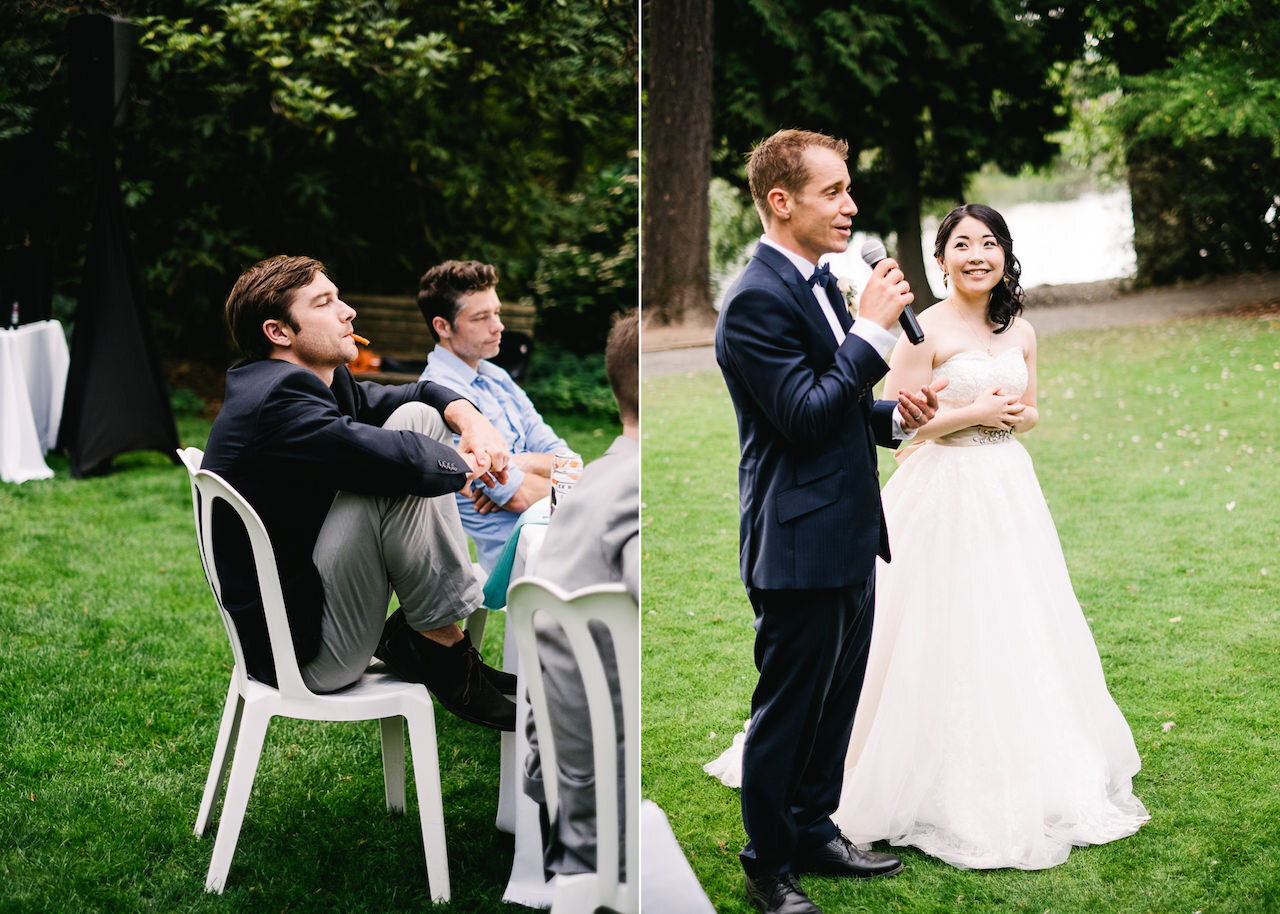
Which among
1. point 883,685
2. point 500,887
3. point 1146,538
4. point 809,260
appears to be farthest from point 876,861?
point 1146,538

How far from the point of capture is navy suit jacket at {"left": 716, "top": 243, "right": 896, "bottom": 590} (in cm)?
218

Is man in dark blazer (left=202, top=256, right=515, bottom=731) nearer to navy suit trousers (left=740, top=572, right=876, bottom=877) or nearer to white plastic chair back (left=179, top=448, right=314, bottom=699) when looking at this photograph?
white plastic chair back (left=179, top=448, right=314, bottom=699)

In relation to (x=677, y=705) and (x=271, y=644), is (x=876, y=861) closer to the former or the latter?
(x=677, y=705)

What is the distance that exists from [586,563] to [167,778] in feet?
6.64

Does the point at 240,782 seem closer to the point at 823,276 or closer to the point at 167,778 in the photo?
the point at 167,778

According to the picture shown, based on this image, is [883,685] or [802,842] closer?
[802,842]

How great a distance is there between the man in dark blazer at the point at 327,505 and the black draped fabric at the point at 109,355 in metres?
4.81

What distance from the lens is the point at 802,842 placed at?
2617 millimetres

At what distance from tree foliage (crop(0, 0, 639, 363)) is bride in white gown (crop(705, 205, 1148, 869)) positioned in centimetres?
373

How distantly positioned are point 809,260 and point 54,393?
660cm

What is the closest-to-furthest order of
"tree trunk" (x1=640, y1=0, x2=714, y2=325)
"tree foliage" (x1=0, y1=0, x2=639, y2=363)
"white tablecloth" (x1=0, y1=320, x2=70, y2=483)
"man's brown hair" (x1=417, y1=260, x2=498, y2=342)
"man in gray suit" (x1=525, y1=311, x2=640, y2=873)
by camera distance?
1. "man in gray suit" (x1=525, y1=311, x2=640, y2=873)
2. "man's brown hair" (x1=417, y1=260, x2=498, y2=342)
3. "tree trunk" (x1=640, y1=0, x2=714, y2=325)
4. "white tablecloth" (x1=0, y1=320, x2=70, y2=483)
5. "tree foliage" (x1=0, y1=0, x2=639, y2=363)

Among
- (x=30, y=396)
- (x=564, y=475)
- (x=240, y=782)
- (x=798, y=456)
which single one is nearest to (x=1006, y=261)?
(x=798, y=456)

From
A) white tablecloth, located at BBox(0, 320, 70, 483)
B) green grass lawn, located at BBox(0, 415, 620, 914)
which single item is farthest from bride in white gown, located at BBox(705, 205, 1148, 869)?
white tablecloth, located at BBox(0, 320, 70, 483)

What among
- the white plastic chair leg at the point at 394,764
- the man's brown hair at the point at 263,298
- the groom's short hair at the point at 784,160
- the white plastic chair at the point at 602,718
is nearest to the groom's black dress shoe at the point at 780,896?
the white plastic chair at the point at 602,718
